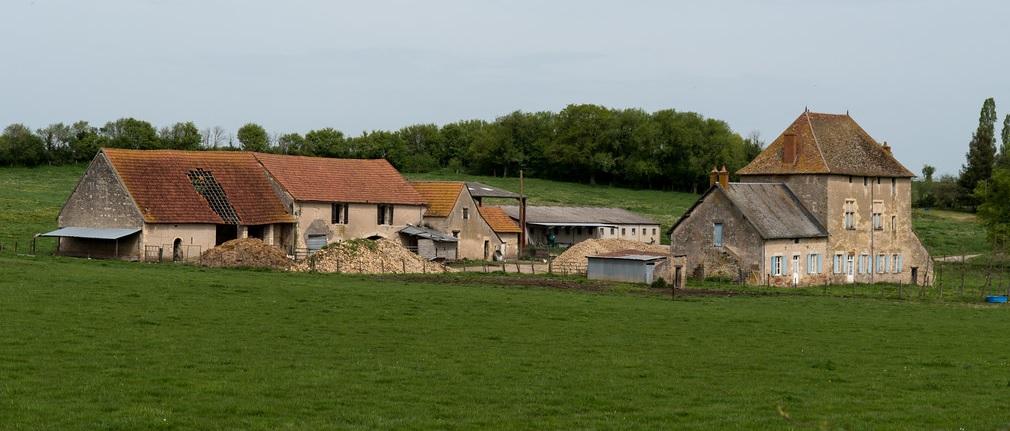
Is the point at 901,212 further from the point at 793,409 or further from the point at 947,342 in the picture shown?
the point at 793,409

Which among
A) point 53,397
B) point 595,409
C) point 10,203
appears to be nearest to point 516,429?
point 595,409

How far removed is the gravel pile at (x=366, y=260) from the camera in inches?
2254

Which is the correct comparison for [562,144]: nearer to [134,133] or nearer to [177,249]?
[134,133]

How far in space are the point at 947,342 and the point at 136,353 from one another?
64.1 feet

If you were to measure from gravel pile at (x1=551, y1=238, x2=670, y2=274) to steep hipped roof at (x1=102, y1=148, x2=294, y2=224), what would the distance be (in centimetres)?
1417

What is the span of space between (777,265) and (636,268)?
806cm

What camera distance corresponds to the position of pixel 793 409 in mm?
20188

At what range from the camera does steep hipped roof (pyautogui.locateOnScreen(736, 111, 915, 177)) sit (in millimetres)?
64812

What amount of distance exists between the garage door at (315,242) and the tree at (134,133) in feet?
214

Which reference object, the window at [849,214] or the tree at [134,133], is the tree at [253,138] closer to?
the tree at [134,133]

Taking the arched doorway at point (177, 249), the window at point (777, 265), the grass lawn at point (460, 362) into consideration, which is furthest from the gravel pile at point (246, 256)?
the window at point (777, 265)

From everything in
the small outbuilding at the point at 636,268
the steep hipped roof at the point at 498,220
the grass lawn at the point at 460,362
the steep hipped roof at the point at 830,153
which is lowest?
the grass lawn at the point at 460,362

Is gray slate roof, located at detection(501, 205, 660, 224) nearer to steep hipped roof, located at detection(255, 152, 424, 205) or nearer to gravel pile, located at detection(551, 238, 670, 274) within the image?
steep hipped roof, located at detection(255, 152, 424, 205)

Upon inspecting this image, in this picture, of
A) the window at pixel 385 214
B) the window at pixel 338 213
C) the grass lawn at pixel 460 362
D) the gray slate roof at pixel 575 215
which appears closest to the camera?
the grass lawn at pixel 460 362
